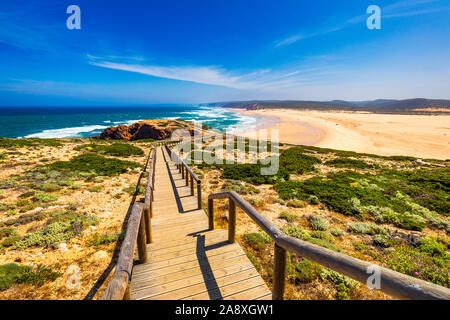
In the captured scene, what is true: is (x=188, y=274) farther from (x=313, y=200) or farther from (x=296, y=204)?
(x=313, y=200)

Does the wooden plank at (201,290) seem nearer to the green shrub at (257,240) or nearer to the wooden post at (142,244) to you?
the wooden post at (142,244)

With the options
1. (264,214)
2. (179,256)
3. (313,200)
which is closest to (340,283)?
(264,214)

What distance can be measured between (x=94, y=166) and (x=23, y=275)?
10670mm

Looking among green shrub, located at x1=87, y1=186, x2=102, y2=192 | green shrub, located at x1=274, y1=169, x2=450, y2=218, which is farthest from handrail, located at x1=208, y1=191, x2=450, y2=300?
green shrub, located at x1=87, y1=186, x2=102, y2=192

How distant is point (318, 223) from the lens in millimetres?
6836

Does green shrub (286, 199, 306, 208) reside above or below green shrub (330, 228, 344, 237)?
above

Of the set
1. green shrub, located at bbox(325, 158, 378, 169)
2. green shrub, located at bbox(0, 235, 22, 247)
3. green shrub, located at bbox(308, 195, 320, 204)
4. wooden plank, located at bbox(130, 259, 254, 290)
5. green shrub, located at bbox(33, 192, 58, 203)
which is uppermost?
green shrub, located at bbox(325, 158, 378, 169)

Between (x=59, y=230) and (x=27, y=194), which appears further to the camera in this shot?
(x=27, y=194)

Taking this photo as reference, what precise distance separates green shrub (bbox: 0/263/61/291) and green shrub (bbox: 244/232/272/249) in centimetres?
497

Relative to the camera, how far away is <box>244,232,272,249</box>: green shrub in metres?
5.41

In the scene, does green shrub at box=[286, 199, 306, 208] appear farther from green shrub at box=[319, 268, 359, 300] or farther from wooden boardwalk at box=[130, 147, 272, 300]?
wooden boardwalk at box=[130, 147, 272, 300]

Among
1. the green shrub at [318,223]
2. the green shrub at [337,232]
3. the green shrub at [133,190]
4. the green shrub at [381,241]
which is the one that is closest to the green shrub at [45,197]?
the green shrub at [133,190]

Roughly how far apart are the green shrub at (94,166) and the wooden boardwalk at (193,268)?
Answer: 9060 mm

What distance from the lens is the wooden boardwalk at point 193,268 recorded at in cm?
319
